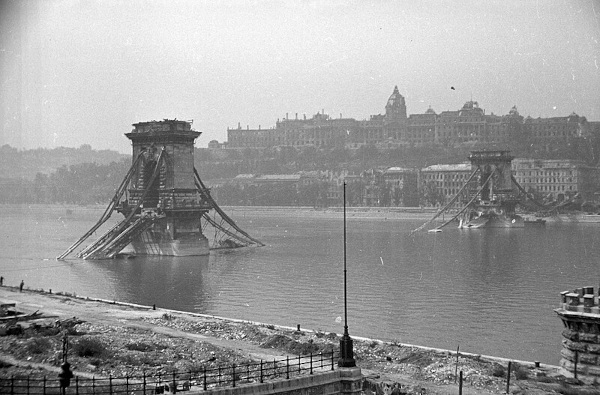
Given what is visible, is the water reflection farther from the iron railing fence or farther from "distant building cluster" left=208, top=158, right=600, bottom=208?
"distant building cluster" left=208, top=158, right=600, bottom=208

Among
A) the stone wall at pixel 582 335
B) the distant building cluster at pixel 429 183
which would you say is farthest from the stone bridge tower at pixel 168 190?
the distant building cluster at pixel 429 183

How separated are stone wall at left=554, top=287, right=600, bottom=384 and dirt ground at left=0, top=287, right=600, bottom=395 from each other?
365 mm

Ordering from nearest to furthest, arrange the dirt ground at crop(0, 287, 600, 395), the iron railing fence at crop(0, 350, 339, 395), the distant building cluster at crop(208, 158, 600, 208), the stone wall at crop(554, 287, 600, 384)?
1. the iron railing fence at crop(0, 350, 339, 395)
2. the stone wall at crop(554, 287, 600, 384)
3. the dirt ground at crop(0, 287, 600, 395)
4. the distant building cluster at crop(208, 158, 600, 208)

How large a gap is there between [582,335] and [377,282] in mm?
32619

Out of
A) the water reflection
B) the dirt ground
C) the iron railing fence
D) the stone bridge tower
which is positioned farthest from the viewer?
the stone bridge tower

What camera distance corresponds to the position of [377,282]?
2158 inches

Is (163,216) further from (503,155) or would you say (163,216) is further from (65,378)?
(503,155)

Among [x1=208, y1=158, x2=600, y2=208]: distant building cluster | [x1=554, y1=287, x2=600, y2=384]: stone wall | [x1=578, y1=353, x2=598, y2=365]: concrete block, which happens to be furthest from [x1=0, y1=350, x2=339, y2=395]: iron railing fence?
[x1=208, y1=158, x2=600, y2=208]: distant building cluster

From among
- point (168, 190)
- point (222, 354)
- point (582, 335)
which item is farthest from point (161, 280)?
point (582, 335)

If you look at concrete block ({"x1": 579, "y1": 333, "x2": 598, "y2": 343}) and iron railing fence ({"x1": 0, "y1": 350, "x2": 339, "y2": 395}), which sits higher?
concrete block ({"x1": 579, "y1": 333, "x2": 598, "y2": 343})

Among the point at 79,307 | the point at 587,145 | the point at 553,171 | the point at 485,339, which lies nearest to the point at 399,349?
the point at 485,339

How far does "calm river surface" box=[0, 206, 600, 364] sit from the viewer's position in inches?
1489

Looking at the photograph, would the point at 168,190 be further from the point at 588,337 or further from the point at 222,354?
the point at 588,337

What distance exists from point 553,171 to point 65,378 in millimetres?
139945
